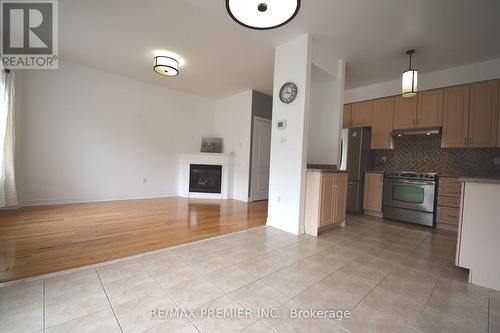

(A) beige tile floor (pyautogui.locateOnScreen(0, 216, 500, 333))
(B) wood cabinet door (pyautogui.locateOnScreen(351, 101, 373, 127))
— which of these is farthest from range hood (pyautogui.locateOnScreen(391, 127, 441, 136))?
(A) beige tile floor (pyautogui.locateOnScreen(0, 216, 500, 333))

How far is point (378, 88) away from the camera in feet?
13.9

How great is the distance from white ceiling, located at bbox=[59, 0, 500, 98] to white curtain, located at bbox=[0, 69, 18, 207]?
93 centimetres

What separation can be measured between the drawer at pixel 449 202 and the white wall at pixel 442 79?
1913 mm

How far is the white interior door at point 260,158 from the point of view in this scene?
5113mm

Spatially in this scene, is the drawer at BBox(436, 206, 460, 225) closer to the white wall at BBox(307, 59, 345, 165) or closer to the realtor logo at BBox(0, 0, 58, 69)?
the white wall at BBox(307, 59, 345, 165)

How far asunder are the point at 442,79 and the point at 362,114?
1.30m

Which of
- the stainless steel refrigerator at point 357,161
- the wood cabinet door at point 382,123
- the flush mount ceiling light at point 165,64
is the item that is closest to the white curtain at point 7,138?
the flush mount ceiling light at point 165,64

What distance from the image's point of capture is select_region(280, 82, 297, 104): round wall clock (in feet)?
9.23

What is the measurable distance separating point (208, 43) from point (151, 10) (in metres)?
0.85

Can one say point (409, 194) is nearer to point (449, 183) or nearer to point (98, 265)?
point (449, 183)

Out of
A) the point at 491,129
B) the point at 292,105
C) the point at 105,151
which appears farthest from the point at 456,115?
the point at 105,151

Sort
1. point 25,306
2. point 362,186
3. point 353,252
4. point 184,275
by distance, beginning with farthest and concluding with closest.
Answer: point 362,186 → point 353,252 → point 184,275 → point 25,306

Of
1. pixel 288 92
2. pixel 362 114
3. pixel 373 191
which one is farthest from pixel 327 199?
pixel 362 114

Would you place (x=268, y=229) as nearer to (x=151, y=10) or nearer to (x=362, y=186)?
(x=362, y=186)
